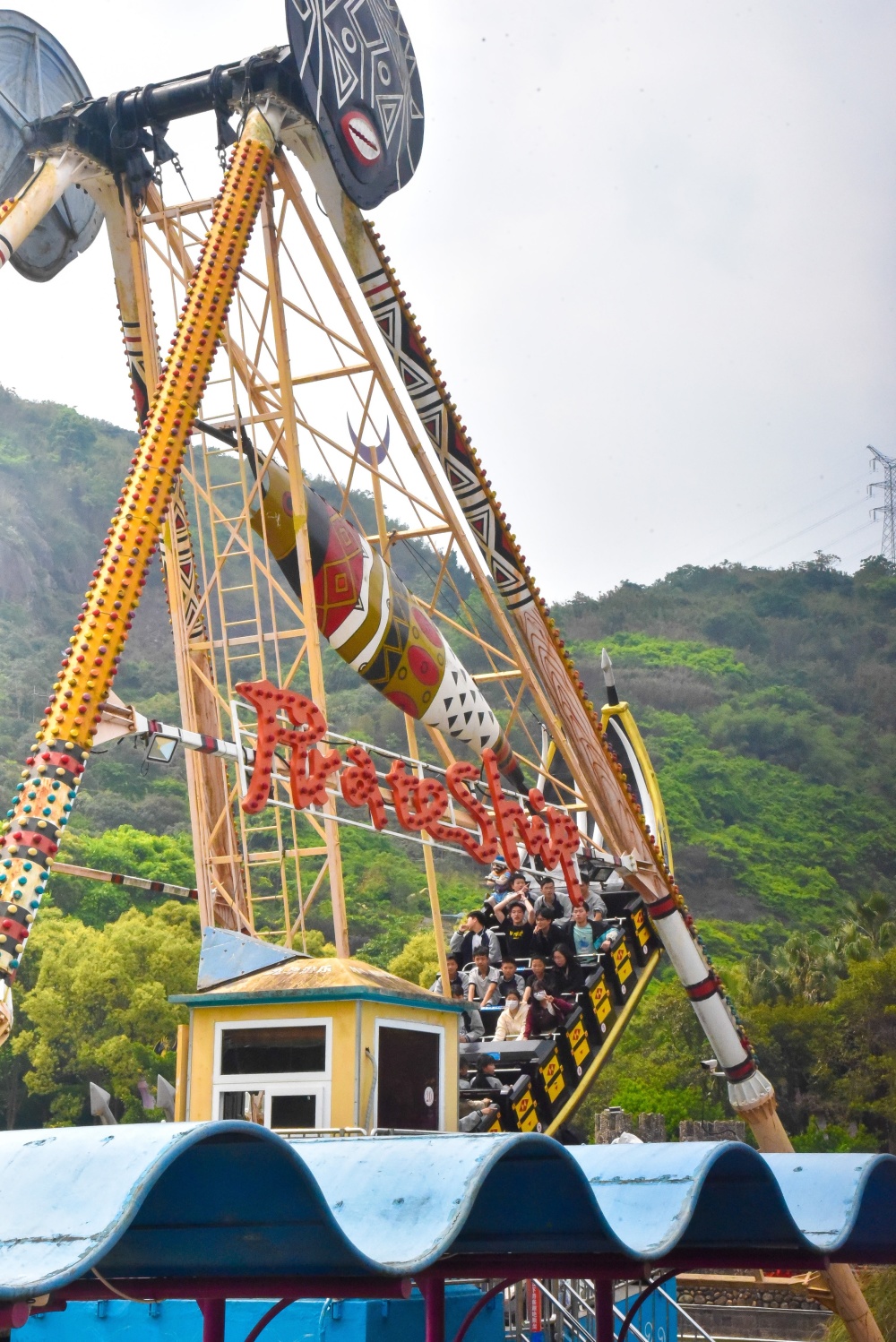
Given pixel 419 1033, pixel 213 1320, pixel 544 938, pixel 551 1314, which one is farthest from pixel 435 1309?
pixel 544 938

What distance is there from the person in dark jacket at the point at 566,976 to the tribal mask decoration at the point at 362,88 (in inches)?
310

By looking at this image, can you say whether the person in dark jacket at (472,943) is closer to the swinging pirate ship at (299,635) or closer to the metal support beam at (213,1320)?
the swinging pirate ship at (299,635)

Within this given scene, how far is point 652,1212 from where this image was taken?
6457mm

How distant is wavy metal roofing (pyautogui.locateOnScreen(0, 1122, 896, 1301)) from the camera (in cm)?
442

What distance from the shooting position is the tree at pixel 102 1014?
4100 centimetres

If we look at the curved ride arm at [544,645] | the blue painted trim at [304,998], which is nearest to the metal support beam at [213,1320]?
the blue painted trim at [304,998]

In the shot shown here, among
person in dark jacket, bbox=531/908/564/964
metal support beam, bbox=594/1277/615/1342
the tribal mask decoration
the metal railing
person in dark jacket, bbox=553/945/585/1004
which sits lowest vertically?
the metal railing

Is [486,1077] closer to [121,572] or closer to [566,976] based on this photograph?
[566,976]

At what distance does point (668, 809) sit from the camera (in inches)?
2638

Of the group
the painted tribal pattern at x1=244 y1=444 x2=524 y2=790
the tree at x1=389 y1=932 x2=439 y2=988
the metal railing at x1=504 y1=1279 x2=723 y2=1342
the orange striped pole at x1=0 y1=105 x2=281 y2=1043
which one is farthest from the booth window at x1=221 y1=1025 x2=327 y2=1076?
the tree at x1=389 y1=932 x2=439 y2=988

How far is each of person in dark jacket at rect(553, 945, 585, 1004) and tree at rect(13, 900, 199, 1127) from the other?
84.9 ft

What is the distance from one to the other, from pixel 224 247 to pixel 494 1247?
28.8ft

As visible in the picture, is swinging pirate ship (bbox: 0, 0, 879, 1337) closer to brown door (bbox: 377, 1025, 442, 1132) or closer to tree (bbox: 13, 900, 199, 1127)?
brown door (bbox: 377, 1025, 442, 1132)

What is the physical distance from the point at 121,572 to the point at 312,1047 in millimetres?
3689
